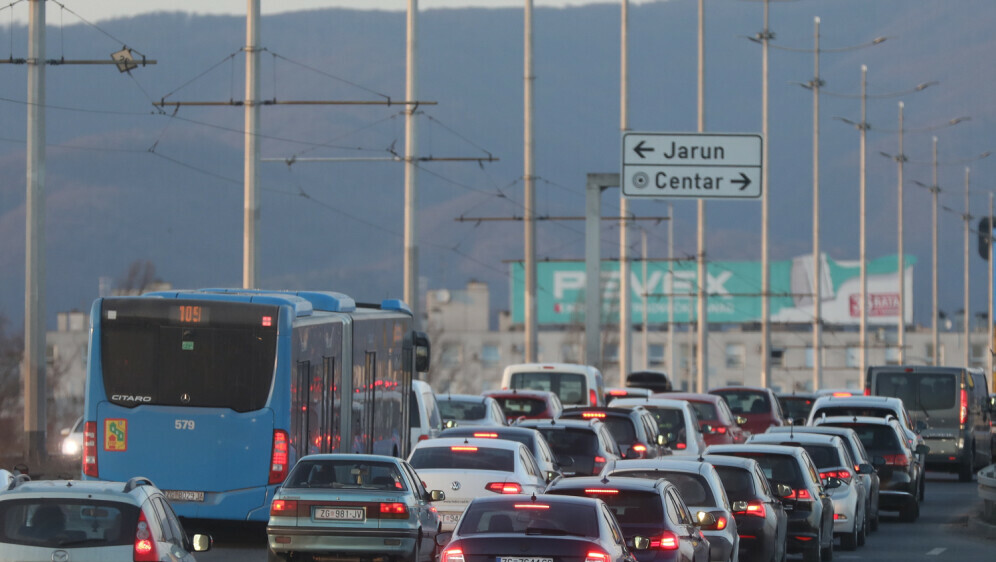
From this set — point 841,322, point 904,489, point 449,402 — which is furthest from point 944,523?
point 841,322

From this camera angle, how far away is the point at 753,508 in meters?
18.2

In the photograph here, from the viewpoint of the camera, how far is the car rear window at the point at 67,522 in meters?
10.8

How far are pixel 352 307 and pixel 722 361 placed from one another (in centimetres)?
13218

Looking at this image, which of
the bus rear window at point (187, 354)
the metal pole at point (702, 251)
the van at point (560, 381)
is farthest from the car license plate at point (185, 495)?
the metal pole at point (702, 251)

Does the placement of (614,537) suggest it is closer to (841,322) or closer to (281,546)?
(281,546)

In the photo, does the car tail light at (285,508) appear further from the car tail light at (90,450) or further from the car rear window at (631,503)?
the car tail light at (90,450)

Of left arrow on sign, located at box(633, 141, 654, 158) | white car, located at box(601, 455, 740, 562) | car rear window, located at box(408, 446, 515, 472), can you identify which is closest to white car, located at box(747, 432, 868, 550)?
car rear window, located at box(408, 446, 515, 472)

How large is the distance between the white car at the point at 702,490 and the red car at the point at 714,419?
620 inches

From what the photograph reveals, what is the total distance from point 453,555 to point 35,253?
66.9 ft

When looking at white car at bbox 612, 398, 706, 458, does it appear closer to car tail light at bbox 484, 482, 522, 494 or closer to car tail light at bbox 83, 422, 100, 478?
car tail light at bbox 484, 482, 522, 494

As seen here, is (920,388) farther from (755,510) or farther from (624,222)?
(755,510)

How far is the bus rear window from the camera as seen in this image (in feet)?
65.2

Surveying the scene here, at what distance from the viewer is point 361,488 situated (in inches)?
669

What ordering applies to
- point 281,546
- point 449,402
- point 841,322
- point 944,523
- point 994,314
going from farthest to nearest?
point 841,322 → point 994,314 → point 449,402 → point 944,523 → point 281,546
